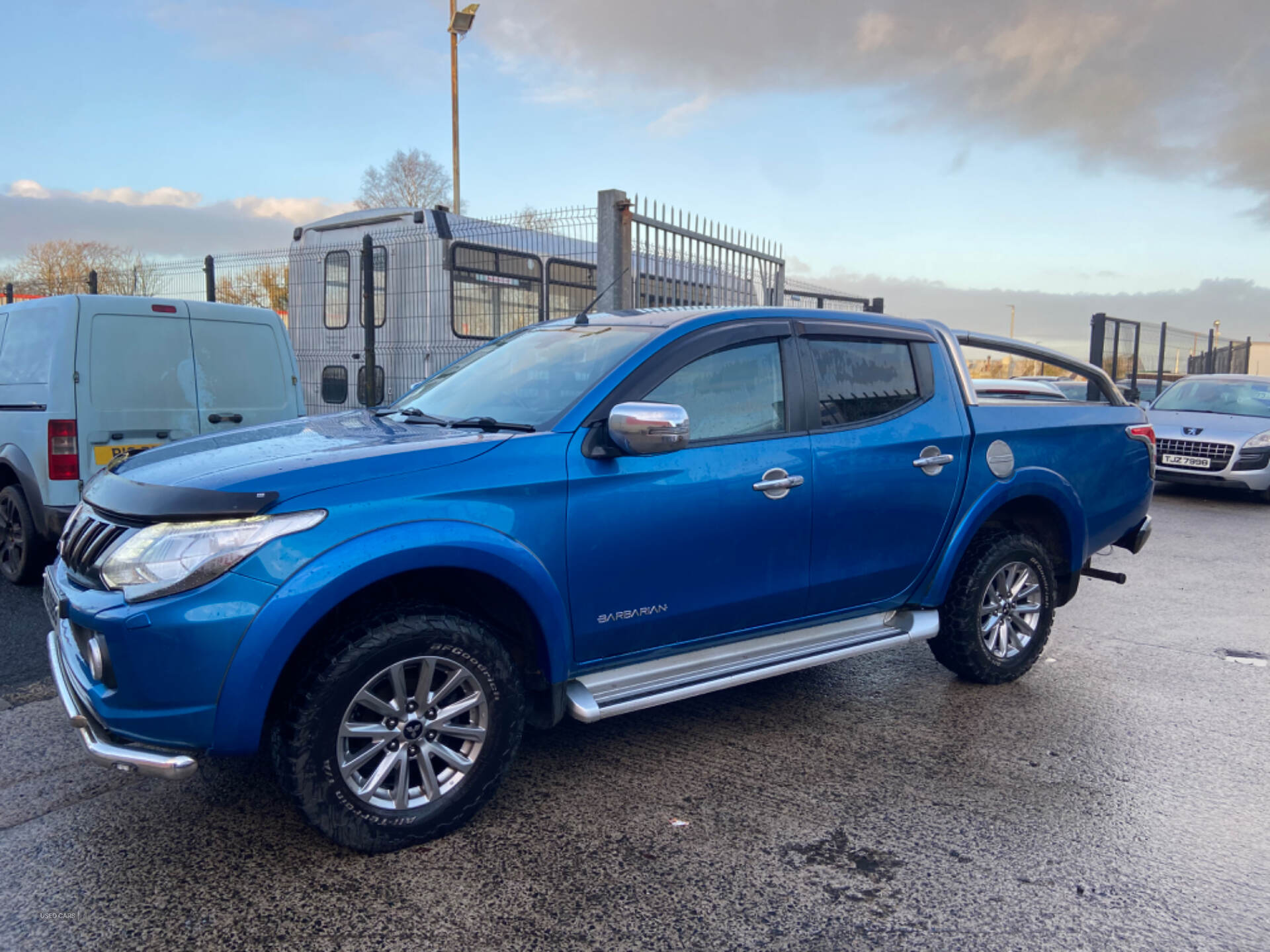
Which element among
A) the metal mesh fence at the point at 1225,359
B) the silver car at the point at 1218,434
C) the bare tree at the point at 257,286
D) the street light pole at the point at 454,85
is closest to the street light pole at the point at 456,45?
the street light pole at the point at 454,85

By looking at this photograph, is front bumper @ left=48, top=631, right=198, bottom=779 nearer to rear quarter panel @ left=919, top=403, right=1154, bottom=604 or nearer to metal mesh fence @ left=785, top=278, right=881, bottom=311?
rear quarter panel @ left=919, top=403, right=1154, bottom=604

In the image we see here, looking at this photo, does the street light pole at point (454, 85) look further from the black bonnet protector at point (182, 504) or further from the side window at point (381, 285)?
the black bonnet protector at point (182, 504)

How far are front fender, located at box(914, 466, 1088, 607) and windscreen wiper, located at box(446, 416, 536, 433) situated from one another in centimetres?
209

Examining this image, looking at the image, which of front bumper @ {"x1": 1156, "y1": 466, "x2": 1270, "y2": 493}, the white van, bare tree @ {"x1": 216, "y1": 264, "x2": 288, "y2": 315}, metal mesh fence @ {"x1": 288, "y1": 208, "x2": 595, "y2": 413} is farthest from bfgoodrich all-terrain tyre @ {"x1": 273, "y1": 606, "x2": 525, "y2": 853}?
front bumper @ {"x1": 1156, "y1": 466, "x2": 1270, "y2": 493}

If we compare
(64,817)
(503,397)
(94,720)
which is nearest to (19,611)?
(64,817)

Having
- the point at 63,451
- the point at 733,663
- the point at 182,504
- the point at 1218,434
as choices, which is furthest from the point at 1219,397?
the point at 182,504

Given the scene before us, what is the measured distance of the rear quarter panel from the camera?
14.2 ft

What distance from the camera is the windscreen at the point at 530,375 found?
→ 11.5ft

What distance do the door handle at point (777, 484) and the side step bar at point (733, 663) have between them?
1.97 ft

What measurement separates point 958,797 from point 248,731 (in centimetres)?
246

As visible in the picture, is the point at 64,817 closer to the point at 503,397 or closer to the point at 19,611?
the point at 503,397

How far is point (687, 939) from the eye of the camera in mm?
2521

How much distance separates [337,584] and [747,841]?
1566 millimetres

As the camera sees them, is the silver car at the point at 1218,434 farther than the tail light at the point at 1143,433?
Yes
